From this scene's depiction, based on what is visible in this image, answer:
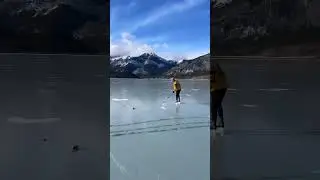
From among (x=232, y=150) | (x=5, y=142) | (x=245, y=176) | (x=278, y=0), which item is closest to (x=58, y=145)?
(x=5, y=142)

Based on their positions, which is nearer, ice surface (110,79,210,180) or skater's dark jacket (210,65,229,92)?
ice surface (110,79,210,180)

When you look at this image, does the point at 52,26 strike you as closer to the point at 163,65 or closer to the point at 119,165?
the point at 119,165

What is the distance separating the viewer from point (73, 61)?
6.63m

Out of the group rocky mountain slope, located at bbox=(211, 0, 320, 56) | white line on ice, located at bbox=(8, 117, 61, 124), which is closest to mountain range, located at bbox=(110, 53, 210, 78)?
rocky mountain slope, located at bbox=(211, 0, 320, 56)

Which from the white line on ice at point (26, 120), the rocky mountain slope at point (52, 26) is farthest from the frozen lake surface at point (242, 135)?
the rocky mountain slope at point (52, 26)

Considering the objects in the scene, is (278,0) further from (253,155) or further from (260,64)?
(253,155)

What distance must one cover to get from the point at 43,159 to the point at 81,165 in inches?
17.5

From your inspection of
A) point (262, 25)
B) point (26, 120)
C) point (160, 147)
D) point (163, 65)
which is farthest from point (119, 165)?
point (163, 65)

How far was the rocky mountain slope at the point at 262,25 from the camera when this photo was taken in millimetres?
5500

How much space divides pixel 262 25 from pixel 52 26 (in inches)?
110

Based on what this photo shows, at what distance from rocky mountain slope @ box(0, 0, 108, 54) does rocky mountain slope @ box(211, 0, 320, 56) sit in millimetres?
1585

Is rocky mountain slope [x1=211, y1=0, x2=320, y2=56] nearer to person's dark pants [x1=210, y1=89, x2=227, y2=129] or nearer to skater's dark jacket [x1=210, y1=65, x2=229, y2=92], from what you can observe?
skater's dark jacket [x1=210, y1=65, x2=229, y2=92]

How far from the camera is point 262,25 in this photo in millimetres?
5750

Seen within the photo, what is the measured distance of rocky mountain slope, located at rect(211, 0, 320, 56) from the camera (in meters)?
5.50
